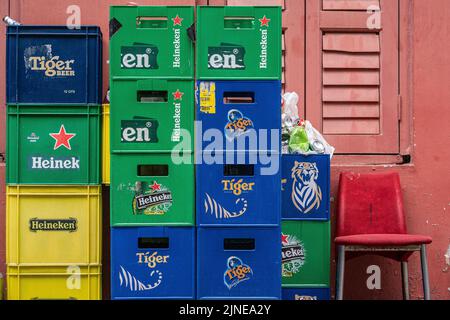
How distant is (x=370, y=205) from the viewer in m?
5.91

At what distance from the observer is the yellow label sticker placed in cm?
509

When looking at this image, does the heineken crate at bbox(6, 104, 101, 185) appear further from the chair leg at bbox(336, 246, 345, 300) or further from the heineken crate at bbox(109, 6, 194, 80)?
the chair leg at bbox(336, 246, 345, 300)

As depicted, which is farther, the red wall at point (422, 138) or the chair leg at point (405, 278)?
the red wall at point (422, 138)

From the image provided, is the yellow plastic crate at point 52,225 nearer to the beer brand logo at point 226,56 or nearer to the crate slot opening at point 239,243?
the crate slot opening at point 239,243

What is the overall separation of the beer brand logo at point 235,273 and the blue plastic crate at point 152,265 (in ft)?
0.75

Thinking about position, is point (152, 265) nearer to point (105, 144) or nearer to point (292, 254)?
point (105, 144)

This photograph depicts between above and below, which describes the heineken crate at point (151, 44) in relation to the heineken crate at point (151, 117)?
above

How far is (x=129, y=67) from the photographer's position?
5102 millimetres

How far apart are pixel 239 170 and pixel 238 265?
24.6 inches

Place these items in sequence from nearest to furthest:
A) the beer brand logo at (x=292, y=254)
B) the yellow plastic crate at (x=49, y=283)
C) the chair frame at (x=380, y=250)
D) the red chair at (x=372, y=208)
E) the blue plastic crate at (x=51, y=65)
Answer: the chair frame at (x=380, y=250) < the yellow plastic crate at (x=49, y=283) < the blue plastic crate at (x=51, y=65) < the beer brand logo at (x=292, y=254) < the red chair at (x=372, y=208)

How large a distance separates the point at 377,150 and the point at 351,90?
1.77ft

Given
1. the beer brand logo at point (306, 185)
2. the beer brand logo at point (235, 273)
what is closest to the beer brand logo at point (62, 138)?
the beer brand logo at point (235, 273)

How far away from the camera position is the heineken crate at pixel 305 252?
5727mm
